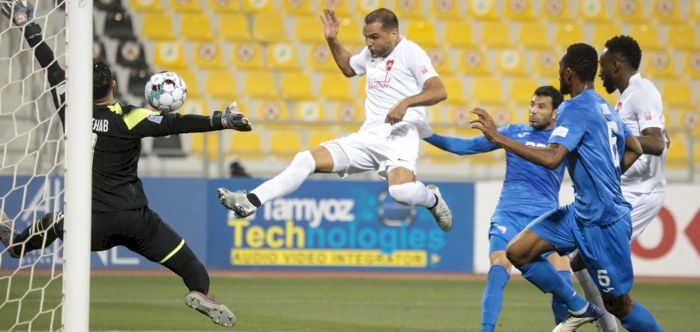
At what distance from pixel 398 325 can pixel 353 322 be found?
429 mm

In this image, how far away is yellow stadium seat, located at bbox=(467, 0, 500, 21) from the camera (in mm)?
15430

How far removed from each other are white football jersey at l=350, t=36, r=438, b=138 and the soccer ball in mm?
1635

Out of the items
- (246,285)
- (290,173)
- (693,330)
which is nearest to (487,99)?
(246,285)

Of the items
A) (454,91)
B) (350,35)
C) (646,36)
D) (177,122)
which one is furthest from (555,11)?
(177,122)

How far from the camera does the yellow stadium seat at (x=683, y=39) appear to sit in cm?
1561

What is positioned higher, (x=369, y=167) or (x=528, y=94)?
(x=528, y=94)

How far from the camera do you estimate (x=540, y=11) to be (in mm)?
15664

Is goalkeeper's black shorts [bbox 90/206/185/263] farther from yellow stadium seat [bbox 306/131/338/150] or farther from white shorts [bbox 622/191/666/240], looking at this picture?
yellow stadium seat [bbox 306/131/338/150]

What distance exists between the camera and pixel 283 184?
19.5ft

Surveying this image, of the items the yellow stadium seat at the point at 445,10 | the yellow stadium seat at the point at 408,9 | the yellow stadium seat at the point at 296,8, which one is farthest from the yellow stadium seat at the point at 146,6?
the yellow stadium seat at the point at 445,10

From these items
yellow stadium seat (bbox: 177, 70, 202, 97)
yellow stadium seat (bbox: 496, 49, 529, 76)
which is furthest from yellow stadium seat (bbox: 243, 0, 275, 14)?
yellow stadium seat (bbox: 496, 49, 529, 76)

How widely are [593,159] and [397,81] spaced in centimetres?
191

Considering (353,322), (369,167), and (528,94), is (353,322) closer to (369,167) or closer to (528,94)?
(369,167)

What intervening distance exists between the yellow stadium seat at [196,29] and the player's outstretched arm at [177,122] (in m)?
9.25
